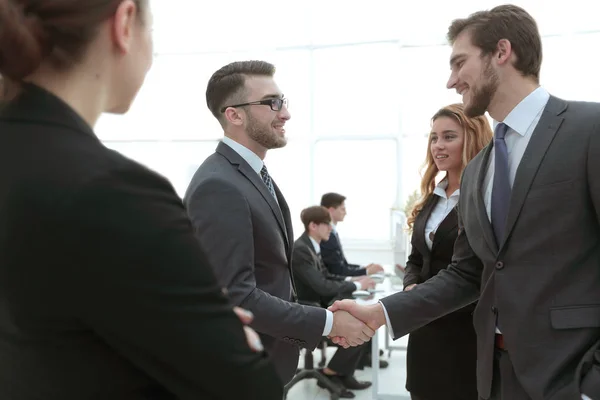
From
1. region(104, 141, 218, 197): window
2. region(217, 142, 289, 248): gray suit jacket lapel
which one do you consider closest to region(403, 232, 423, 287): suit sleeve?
region(217, 142, 289, 248): gray suit jacket lapel

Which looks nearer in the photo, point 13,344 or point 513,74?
point 13,344

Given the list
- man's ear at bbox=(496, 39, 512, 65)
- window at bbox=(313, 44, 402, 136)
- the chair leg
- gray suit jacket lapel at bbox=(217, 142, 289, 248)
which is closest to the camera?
man's ear at bbox=(496, 39, 512, 65)

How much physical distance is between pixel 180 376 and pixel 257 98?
63.9 inches

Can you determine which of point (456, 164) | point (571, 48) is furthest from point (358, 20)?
point (456, 164)

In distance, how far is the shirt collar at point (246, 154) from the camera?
2008mm

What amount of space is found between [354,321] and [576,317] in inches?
38.4

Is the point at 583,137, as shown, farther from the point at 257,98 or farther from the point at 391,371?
the point at 391,371

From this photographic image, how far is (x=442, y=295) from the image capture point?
77.4 inches

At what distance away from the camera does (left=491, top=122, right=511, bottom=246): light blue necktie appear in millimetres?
1517

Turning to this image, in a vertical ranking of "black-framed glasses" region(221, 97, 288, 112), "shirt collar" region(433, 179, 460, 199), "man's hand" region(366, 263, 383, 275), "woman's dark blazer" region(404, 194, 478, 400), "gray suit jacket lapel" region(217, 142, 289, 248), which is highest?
"black-framed glasses" region(221, 97, 288, 112)

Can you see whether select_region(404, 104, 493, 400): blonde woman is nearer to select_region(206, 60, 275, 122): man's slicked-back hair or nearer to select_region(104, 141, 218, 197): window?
select_region(206, 60, 275, 122): man's slicked-back hair

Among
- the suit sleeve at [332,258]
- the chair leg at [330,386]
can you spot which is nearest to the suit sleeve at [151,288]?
the chair leg at [330,386]

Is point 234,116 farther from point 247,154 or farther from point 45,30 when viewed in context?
point 45,30

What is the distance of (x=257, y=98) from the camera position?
2115 millimetres
